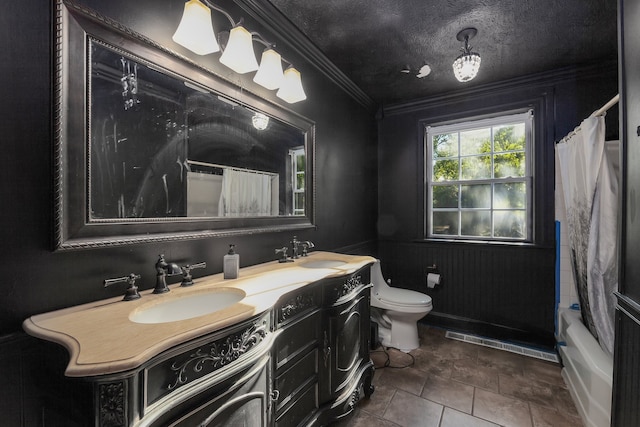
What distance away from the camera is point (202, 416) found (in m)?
0.75

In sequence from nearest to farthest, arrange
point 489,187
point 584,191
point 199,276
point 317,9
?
point 199,276 → point 317,9 → point 584,191 → point 489,187

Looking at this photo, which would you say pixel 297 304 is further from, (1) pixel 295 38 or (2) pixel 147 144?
(1) pixel 295 38

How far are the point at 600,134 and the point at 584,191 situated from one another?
375 millimetres

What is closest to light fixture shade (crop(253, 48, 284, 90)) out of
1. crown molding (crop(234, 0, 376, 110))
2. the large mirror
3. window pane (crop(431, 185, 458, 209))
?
the large mirror

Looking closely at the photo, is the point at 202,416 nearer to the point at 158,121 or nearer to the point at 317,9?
the point at 158,121

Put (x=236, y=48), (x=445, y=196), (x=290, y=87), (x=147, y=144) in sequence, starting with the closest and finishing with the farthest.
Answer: (x=147, y=144)
(x=236, y=48)
(x=290, y=87)
(x=445, y=196)

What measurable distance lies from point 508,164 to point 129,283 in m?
3.15

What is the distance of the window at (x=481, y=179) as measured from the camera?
2.62 metres

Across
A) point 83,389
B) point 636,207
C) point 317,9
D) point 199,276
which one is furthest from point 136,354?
point 317,9

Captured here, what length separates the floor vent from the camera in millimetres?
2316

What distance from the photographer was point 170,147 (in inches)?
47.8

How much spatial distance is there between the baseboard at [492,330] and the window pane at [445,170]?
1466 millimetres

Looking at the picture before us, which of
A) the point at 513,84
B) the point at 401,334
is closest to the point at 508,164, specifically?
the point at 513,84

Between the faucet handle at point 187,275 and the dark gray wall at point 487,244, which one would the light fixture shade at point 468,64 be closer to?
the dark gray wall at point 487,244
